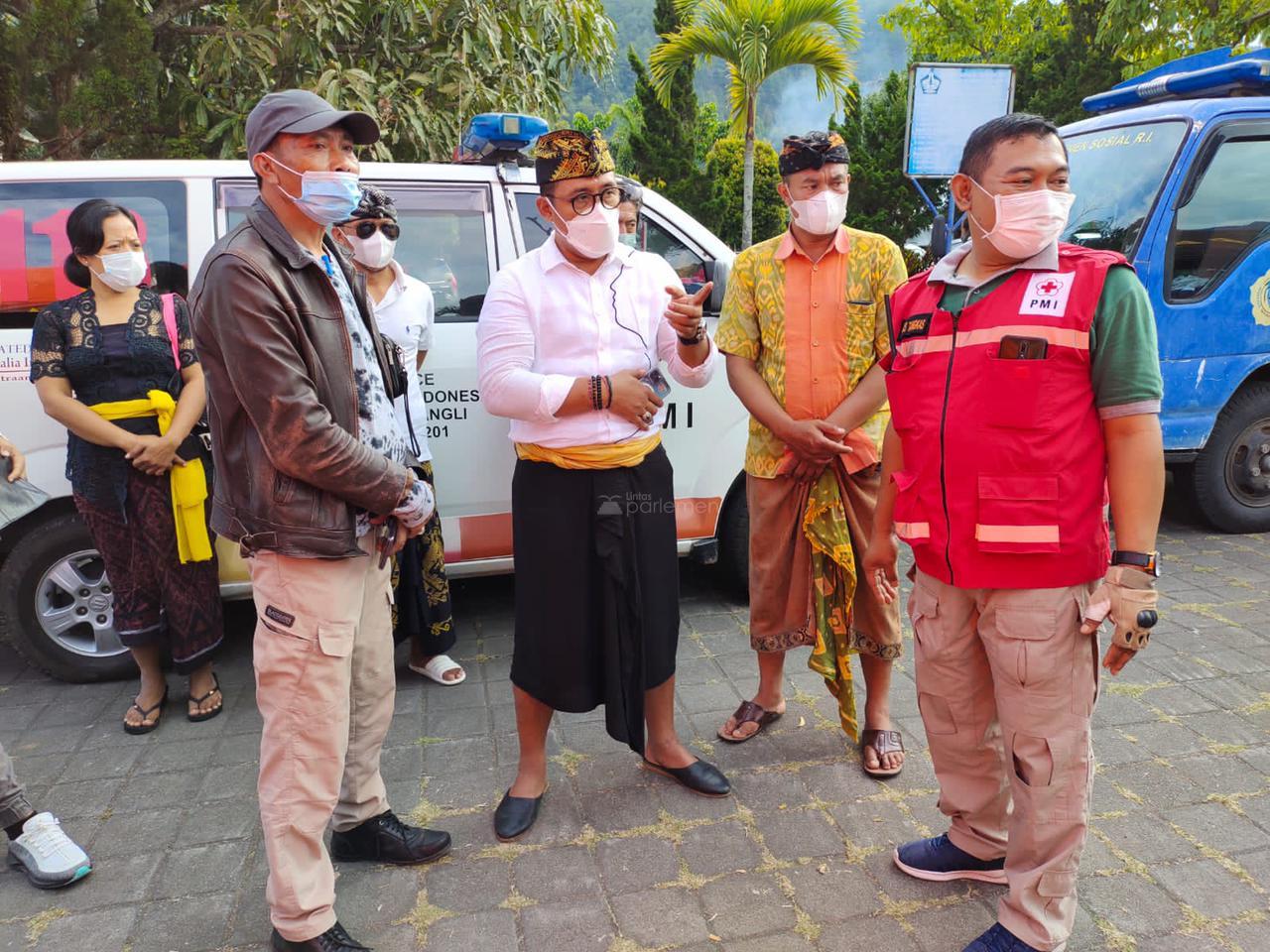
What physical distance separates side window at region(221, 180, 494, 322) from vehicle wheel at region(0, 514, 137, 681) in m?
1.70

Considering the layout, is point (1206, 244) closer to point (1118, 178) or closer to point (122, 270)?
point (1118, 178)

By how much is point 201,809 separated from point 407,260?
2.21 m

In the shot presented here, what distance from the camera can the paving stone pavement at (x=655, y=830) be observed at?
2316mm

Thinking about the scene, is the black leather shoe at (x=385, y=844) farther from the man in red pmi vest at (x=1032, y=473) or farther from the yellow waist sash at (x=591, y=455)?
the man in red pmi vest at (x=1032, y=473)

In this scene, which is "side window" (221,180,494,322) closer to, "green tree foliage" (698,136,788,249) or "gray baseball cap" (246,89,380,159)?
"gray baseball cap" (246,89,380,159)

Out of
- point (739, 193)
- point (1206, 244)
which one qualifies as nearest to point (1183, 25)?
point (1206, 244)

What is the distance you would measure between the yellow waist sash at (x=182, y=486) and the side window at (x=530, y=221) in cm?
155

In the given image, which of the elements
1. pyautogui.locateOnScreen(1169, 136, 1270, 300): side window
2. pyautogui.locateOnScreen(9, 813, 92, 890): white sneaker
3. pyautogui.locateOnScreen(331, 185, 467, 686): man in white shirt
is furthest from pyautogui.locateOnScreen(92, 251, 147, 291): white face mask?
pyautogui.locateOnScreen(1169, 136, 1270, 300): side window

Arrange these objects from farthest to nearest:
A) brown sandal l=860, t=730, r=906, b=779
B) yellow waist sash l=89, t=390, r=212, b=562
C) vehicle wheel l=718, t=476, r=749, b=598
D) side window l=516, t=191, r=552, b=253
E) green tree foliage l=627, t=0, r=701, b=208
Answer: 1. green tree foliage l=627, t=0, r=701, b=208
2. vehicle wheel l=718, t=476, r=749, b=598
3. side window l=516, t=191, r=552, b=253
4. yellow waist sash l=89, t=390, r=212, b=562
5. brown sandal l=860, t=730, r=906, b=779

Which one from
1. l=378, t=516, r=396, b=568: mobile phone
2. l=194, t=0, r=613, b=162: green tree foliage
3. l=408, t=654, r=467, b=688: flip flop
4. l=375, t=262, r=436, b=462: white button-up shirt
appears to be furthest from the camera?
l=194, t=0, r=613, b=162: green tree foliage

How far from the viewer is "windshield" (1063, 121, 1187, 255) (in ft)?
16.7

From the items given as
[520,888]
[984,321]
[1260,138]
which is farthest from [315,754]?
[1260,138]

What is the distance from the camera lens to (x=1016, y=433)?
197 centimetres

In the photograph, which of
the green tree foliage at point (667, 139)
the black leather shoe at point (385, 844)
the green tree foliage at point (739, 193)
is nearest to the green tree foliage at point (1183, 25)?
the green tree foliage at point (739, 193)
